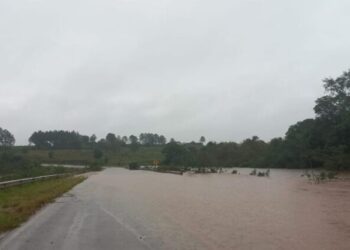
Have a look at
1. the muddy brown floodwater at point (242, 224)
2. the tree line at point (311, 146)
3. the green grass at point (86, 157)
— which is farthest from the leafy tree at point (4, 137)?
the muddy brown floodwater at point (242, 224)

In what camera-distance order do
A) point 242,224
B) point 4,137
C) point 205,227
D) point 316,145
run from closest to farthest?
point 205,227 < point 242,224 < point 316,145 < point 4,137

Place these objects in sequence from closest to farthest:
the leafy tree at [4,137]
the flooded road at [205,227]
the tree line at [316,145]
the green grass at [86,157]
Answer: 1. the flooded road at [205,227]
2. the tree line at [316,145]
3. the green grass at [86,157]
4. the leafy tree at [4,137]

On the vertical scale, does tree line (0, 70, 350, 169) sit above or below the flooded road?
above

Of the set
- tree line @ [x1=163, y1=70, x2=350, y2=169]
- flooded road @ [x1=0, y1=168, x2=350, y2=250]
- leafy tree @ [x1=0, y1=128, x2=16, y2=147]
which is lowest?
flooded road @ [x1=0, y1=168, x2=350, y2=250]

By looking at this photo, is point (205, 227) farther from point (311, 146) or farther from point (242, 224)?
point (311, 146)

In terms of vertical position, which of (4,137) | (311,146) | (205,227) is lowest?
(205,227)

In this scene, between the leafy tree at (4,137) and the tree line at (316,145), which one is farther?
the leafy tree at (4,137)

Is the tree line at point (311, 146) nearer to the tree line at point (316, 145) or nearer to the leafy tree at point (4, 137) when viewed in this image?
the tree line at point (316, 145)

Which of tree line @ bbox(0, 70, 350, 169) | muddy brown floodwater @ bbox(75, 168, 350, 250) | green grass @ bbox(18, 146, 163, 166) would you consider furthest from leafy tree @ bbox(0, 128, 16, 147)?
muddy brown floodwater @ bbox(75, 168, 350, 250)

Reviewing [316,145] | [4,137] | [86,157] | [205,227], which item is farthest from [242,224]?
[4,137]

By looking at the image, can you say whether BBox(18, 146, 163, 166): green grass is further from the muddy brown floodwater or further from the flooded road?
the flooded road

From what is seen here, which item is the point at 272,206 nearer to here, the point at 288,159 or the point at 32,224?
the point at 32,224

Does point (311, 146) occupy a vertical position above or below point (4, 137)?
below

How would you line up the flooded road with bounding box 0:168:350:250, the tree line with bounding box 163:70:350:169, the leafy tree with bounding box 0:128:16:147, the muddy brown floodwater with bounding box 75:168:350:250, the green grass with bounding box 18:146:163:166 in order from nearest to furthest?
the flooded road with bounding box 0:168:350:250 → the muddy brown floodwater with bounding box 75:168:350:250 → the tree line with bounding box 163:70:350:169 → the green grass with bounding box 18:146:163:166 → the leafy tree with bounding box 0:128:16:147
